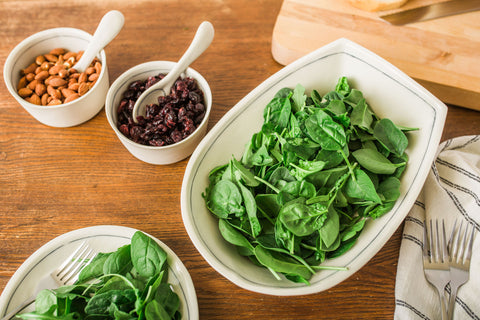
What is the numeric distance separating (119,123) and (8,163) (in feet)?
1.08

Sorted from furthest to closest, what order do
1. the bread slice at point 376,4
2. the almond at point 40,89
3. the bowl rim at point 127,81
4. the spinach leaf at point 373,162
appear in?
the bread slice at point 376,4 → the almond at point 40,89 → the bowl rim at point 127,81 → the spinach leaf at point 373,162

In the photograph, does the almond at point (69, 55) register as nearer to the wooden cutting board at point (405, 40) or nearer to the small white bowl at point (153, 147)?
the small white bowl at point (153, 147)

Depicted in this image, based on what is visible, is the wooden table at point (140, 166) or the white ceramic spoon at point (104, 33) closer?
the wooden table at point (140, 166)

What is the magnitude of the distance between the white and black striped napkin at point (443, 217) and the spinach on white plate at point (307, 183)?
6.1 inches

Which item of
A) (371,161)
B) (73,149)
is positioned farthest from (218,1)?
(371,161)

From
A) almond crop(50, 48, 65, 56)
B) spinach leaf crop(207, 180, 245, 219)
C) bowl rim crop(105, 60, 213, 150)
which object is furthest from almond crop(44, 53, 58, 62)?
spinach leaf crop(207, 180, 245, 219)

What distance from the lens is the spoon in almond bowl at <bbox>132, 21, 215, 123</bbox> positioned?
965 millimetres

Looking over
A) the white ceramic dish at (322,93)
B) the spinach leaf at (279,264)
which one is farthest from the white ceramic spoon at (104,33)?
the spinach leaf at (279,264)

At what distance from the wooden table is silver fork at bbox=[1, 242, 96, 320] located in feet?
0.44

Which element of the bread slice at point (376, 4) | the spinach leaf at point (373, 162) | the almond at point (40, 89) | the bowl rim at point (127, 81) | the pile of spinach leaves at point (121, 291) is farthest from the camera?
the bread slice at point (376, 4)

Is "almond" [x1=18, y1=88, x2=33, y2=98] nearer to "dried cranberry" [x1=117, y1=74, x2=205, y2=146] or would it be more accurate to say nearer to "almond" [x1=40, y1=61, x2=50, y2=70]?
"almond" [x1=40, y1=61, x2=50, y2=70]

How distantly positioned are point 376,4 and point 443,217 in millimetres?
639

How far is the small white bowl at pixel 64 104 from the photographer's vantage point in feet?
3.19

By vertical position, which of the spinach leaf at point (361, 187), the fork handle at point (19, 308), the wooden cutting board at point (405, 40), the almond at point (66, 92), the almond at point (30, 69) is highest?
the wooden cutting board at point (405, 40)
